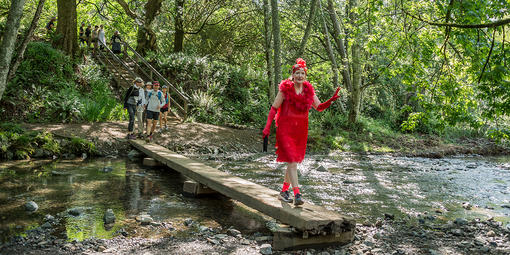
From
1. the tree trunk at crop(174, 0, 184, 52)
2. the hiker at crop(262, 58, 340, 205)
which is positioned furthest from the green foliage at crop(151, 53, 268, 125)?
the hiker at crop(262, 58, 340, 205)

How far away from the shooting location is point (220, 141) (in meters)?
14.1

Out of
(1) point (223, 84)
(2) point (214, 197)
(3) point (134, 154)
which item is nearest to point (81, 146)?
(3) point (134, 154)

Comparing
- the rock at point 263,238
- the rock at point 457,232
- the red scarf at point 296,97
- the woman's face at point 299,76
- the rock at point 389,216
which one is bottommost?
the rock at point 263,238

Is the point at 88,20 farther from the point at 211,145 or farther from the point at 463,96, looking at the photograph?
the point at 463,96

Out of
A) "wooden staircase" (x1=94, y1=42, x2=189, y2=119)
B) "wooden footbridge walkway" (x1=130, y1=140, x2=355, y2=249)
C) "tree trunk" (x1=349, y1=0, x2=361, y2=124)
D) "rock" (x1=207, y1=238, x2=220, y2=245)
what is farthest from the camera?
"wooden staircase" (x1=94, y1=42, x2=189, y2=119)

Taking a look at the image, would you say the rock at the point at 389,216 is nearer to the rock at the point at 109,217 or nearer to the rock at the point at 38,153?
the rock at the point at 109,217

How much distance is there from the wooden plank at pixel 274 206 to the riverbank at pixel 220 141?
5336 millimetres

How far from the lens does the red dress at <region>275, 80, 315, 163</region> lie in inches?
206

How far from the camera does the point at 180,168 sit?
796 centimetres

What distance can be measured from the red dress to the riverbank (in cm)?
661

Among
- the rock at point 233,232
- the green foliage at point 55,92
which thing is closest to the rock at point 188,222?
the rock at point 233,232

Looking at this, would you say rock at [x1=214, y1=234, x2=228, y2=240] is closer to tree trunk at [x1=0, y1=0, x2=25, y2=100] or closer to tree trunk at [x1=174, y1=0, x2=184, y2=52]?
tree trunk at [x1=0, y1=0, x2=25, y2=100]

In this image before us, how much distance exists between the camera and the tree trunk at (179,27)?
2038 centimetres

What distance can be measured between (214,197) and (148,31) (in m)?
16.4
